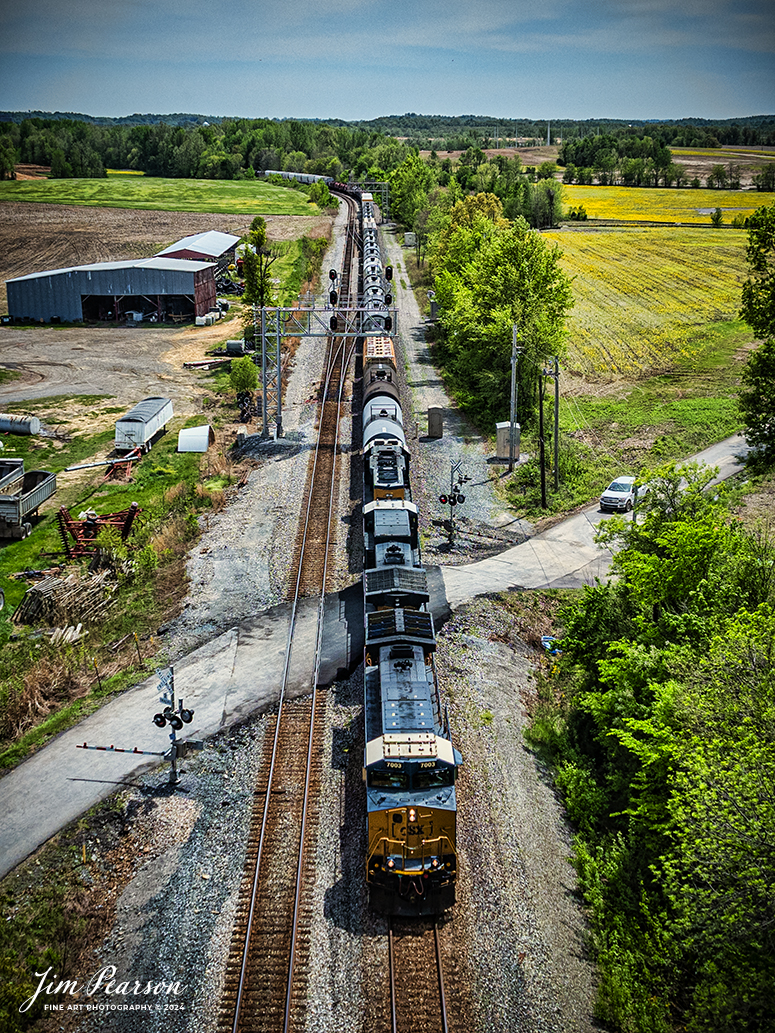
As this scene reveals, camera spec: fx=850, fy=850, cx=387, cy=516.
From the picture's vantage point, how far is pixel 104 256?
342 ft

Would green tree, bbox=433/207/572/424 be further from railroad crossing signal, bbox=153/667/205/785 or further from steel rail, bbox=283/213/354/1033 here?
railroad crossing signal, bbox=153/667/205/785

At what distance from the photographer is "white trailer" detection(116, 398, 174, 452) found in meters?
48.0

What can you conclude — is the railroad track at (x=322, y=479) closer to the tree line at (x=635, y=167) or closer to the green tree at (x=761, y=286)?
the green tree at (x=761, y=286)

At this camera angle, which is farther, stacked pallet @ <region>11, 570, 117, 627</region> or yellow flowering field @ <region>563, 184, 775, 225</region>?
yellow flowering field @ <region>563, 184, 775, 225</region>

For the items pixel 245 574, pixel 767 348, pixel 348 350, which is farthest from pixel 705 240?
pixel 245 574

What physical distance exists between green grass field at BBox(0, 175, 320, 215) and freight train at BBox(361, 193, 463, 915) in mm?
124297

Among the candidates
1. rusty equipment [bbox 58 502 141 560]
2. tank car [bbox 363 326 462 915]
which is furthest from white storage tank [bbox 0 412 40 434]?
tank car [bbox 363 326 462 915]

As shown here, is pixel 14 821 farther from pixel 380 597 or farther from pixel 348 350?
pixel 348 350

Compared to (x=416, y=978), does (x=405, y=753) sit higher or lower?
higher

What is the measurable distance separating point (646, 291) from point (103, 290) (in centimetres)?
5462

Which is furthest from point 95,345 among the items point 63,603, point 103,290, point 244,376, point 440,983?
point 440,983

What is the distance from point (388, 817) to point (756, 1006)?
8099 mm

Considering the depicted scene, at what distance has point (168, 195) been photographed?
163750mm

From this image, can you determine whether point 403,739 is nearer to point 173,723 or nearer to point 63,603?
point 173,723
